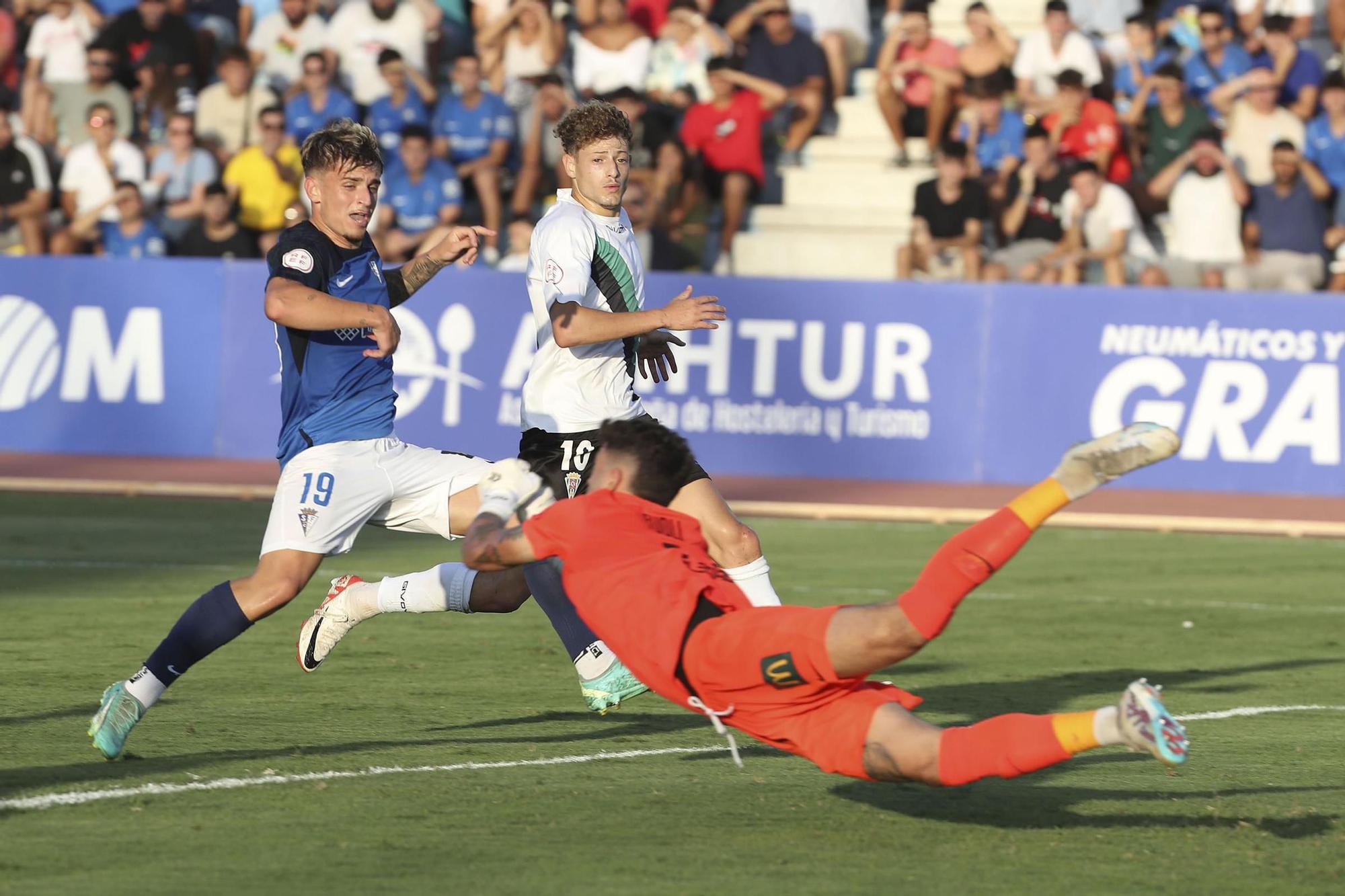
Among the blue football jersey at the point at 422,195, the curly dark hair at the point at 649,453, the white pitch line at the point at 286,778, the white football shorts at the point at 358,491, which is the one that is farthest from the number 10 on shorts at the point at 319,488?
the blue football jersey at the point at 422,195

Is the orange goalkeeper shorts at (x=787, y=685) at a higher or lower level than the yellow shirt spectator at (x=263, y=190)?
lower

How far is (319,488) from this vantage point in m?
6.92

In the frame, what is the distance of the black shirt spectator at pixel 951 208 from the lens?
18.0 metres

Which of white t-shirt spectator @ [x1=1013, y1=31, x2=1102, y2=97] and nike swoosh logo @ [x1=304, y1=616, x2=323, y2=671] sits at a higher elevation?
white t-shirt spectator @ [x1=1013, y1=31, x2=1102, y2=97]

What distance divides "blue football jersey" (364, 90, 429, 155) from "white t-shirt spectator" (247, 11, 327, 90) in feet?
4.77

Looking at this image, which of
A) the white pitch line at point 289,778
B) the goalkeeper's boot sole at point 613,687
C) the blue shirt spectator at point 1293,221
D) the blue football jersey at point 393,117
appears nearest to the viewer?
the white pitch line at point 289,778

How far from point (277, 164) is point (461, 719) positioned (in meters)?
12.5

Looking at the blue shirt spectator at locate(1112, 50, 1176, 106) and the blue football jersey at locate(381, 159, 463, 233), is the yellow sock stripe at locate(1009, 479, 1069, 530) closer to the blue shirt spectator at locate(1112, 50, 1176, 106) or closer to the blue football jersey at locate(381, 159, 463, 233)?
the blue football jersey at locate(381, 159, 463, 233)

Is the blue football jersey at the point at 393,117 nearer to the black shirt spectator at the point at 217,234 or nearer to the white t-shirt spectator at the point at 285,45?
the white t-shirt spectator at the point at 285,45

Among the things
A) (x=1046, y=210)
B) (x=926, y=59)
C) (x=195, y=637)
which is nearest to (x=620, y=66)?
(x=926, y=59)

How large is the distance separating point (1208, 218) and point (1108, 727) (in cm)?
1359

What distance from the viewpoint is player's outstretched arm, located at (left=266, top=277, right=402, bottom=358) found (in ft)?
21.8

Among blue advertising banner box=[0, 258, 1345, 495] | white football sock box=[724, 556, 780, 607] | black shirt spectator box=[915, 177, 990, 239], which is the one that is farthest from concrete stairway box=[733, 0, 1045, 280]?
white football sock box=[724, 556, 780, 607]

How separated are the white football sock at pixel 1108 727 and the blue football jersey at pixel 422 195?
14.5 metres
